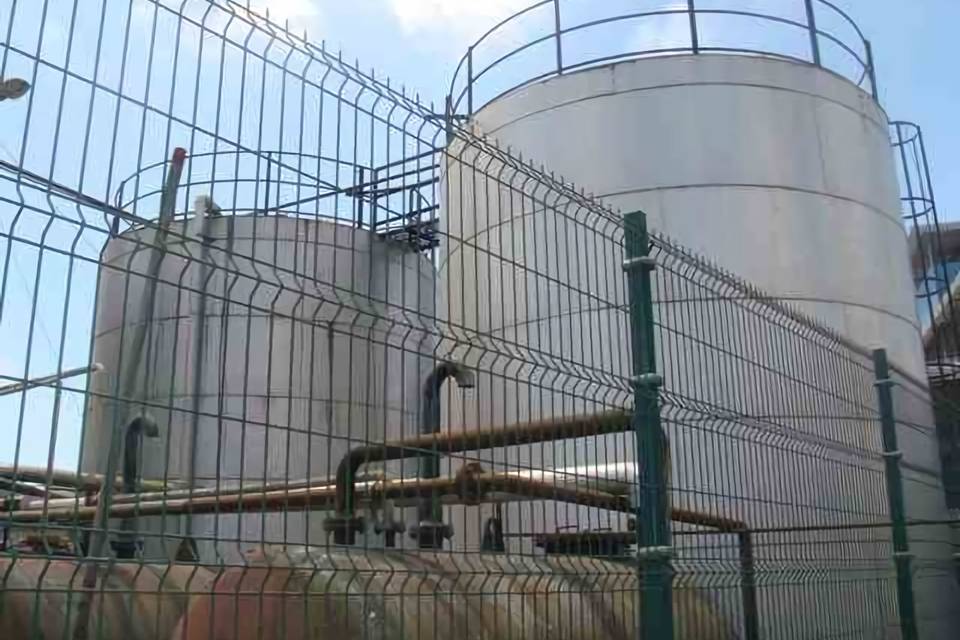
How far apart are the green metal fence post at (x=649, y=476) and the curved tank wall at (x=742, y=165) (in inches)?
134

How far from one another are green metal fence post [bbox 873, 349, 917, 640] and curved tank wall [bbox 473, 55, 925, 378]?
1.06 metres

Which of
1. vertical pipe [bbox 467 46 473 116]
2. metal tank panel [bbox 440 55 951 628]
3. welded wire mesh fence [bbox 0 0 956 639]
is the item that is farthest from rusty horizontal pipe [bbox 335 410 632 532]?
vertical pipe [bbox 467 46 473 116]

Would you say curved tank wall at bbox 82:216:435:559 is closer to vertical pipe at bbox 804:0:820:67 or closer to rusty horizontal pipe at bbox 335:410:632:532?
rusty horizontal pipe at bbox 335:410:632:532

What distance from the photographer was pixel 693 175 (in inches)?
324

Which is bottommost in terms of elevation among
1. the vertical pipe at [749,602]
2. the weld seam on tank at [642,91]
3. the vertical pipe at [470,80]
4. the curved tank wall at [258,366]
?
the vertical pipe at [749,602]

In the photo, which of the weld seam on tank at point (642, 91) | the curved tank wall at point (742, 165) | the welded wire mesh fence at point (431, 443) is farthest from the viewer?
the weld seam on tank at point (642, 91)

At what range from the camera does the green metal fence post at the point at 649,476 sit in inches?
175

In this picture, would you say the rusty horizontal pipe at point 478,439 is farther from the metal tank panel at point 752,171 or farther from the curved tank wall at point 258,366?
the metal tank panel at point 752,171

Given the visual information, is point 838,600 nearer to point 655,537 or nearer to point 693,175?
point 655,537

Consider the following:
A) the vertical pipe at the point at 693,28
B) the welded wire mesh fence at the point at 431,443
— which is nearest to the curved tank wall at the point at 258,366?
the welded wire mesh fence at the point at 431,443

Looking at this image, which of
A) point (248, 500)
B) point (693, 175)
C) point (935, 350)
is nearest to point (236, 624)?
point (248, 500)

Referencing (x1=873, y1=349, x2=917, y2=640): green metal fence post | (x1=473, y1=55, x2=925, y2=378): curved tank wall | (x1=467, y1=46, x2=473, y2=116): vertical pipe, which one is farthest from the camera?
(x1=467, y1=46, x2=473, y2=116): vertical pipe

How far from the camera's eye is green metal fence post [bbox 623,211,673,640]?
4438mm

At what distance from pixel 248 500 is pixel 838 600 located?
395 cm
